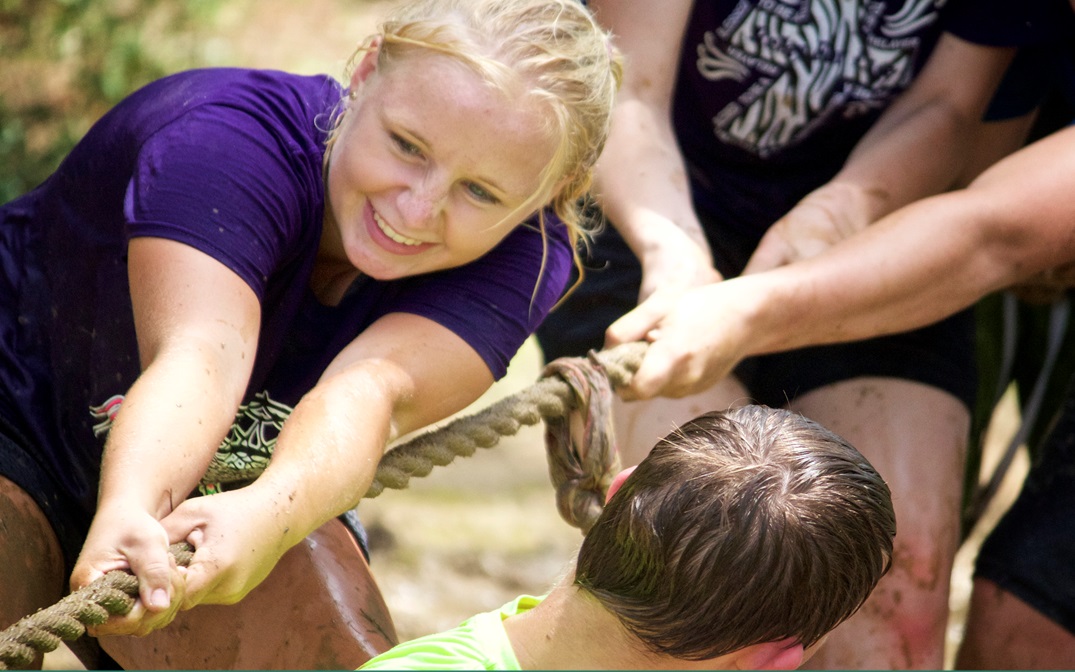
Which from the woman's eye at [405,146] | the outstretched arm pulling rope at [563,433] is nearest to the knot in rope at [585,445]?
the outstretched arm pulling rope at [563,433]

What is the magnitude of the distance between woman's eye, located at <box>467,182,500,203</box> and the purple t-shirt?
130 mm

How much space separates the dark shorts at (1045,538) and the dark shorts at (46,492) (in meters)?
1.34

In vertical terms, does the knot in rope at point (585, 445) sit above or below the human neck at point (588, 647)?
below

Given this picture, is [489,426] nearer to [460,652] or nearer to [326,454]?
[326,454]

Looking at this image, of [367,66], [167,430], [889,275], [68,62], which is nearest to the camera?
[167,430]

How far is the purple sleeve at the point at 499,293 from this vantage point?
141cm

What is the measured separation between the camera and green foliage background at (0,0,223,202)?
3.66 metres

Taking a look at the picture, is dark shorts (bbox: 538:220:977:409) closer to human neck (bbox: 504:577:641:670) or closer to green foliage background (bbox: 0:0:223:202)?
human neck (bbox: 504:577:641:670)

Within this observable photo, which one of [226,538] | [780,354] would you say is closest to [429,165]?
[226,538]

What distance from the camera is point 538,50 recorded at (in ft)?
4.34

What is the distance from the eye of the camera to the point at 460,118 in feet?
4.20

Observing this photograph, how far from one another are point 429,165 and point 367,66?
0.17 m

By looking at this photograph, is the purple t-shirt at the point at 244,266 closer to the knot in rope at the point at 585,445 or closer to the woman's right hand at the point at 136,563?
the knot in rope at the point at 585,445

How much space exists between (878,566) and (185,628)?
32.9 inches
